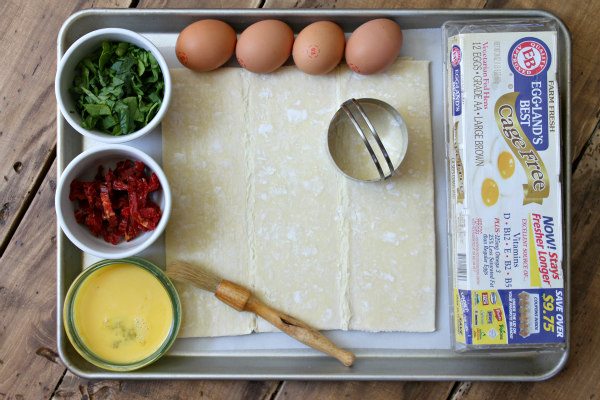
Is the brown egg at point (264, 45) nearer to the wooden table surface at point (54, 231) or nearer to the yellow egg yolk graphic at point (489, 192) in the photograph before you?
the wooden table surface at point (54, 231)

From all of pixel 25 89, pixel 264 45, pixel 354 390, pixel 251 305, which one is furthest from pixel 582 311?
pixel 25 89

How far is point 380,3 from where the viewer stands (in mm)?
874

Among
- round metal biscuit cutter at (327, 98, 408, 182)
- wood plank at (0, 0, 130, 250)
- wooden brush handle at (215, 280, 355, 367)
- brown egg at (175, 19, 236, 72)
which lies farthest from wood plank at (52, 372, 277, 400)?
brown egg at (175, 19, 236, 72)

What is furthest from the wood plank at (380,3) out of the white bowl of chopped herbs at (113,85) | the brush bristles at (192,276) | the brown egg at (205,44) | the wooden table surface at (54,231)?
the brush bristles at (192,276)

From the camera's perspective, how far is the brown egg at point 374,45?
31.5 inches

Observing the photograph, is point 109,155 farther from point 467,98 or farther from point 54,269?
point 467,98

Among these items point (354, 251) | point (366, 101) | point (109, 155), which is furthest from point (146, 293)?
point (366, 101)

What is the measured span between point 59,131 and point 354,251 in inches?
18.2

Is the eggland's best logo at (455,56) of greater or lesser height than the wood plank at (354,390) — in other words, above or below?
above

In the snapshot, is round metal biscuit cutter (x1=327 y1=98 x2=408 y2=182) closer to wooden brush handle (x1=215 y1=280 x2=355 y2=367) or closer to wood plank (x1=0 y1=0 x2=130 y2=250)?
wooden brush handle (x1=215 y1=280 x2=355 y2=367)

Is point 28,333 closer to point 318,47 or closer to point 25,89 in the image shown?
point 25,89

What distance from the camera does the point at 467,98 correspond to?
0.78m

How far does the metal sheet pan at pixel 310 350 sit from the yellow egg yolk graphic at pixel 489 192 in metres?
0.09

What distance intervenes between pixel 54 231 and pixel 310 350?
425mm
